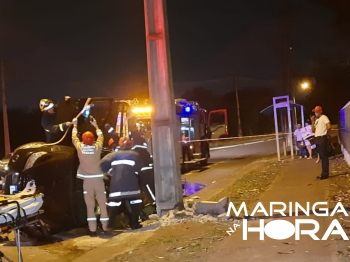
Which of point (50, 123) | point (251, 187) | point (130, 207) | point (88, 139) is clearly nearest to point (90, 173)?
point (88, 139)

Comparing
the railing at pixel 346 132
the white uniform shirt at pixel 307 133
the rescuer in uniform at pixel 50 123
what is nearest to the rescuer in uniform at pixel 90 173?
the rescuer in uniform at pixel 50 123

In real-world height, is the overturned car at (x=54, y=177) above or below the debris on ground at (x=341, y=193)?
above

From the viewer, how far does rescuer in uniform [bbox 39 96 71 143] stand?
10203mm

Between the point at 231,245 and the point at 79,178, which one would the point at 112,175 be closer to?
the point at 79,178

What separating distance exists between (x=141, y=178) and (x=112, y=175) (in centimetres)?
126

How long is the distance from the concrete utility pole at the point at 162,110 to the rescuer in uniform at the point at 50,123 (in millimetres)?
1823

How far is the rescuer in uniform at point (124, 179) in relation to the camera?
969 cm

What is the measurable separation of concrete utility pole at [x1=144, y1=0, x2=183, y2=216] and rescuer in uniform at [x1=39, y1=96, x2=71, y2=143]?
71.8 inches

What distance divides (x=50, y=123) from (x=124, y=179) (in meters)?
1.96

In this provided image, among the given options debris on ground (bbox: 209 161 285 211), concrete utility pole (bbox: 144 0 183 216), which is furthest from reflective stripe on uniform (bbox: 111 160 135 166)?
debris on ground (bbox: 209 161 285 211)

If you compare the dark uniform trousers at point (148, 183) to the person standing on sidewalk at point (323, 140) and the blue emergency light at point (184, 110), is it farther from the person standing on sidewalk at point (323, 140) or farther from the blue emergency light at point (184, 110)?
the blue emergency light at point (184, 110)

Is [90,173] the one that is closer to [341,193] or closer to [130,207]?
[130,207]

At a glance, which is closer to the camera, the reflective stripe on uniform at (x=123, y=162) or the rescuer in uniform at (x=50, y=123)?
the reflective stripe on uniform at (x=123, y=162)

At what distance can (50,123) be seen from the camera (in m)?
10.4
